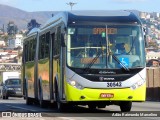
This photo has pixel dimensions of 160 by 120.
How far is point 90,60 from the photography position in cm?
2131

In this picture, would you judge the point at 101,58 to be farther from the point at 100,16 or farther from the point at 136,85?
the point at 100,16

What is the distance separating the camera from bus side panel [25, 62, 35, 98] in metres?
31.0

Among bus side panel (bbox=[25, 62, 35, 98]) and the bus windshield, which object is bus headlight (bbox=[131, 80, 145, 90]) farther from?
bus side panel (bbox=[25, 62, 35, 98])

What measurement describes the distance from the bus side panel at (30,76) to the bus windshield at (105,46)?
929 centimetres

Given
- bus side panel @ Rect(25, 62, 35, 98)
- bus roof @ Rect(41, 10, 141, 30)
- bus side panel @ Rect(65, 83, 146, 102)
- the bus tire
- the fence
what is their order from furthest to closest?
the fence, bus side panel @ Rect(25, 62, 35, 98), the bus tire, bus roof @ Rect(41, 10, 141, 30), bus side panel @ Rect(65, 83, 146, 102)

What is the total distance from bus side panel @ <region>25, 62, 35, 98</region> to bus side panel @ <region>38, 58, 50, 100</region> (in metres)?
Result: 3.09

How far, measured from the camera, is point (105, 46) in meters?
21.5

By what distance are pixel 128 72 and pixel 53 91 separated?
3.79 m

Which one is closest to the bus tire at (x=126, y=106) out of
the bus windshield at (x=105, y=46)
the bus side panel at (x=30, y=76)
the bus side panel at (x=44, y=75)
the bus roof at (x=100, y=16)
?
the bus windshield at (x=105, y=46)

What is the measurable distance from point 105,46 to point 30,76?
10761 mm

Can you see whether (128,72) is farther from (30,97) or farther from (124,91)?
(30,97)

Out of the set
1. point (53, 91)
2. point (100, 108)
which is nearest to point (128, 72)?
point (53, 91)

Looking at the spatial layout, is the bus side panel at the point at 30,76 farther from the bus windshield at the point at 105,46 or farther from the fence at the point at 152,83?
the fence at the point at 152,83

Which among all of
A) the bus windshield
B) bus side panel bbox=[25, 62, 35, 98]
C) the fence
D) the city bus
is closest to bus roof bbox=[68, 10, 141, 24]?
the city bus
